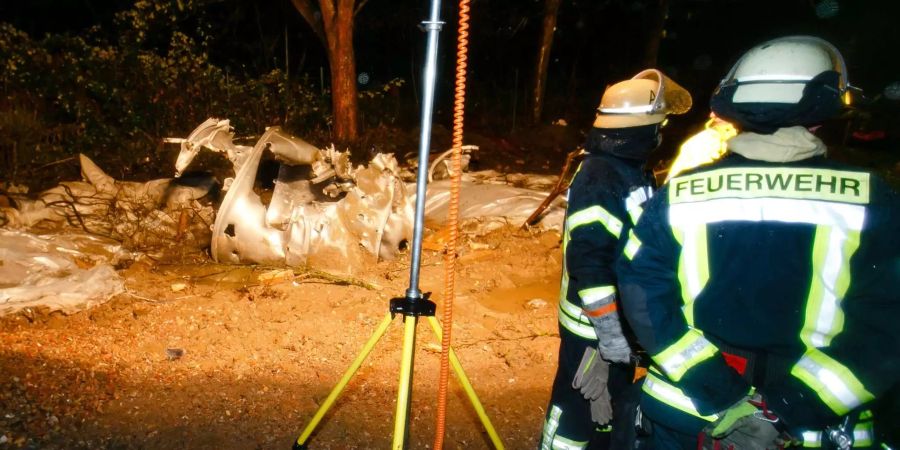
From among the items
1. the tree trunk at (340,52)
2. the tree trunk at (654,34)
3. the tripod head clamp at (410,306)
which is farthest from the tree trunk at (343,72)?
the tripod head clamp at (410,306)

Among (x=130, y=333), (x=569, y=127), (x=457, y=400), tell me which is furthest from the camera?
(x=569, y=127)

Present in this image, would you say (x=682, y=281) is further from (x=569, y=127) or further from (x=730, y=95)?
(x=569, y=127)

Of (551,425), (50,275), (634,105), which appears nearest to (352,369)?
(551,425)

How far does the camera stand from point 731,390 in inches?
61.1

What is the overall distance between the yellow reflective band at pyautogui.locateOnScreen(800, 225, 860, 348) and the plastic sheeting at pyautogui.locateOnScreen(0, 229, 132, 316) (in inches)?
176

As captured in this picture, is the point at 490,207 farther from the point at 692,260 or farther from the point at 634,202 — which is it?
the point at 692,260

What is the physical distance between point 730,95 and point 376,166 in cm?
420

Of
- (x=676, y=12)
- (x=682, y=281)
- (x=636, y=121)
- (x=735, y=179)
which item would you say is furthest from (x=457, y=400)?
(x=676, y=12)

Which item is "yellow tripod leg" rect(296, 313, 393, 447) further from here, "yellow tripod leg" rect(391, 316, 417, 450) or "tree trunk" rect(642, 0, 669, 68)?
"tree trunk" rect(642, 0, 669, 68)

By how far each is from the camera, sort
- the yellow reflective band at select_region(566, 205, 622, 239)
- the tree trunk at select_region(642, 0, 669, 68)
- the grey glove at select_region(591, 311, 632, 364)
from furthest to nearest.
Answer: the tree trunk at select_region(642, 0, 669, 68), the yellow reflective band at select_region(566, 205, 622, 239), the grey glove at select_region(591, 311, 632, 364)

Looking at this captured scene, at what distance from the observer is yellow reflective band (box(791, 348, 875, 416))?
1480 mm

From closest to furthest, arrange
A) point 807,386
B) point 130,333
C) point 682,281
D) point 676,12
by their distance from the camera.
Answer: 1. point 807,386
2. point 682,281
3. point 130,333
4. point 676,12

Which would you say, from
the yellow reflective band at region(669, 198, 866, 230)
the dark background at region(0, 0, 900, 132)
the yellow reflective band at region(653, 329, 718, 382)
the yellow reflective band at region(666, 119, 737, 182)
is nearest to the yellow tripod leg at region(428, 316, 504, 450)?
the yellow reflective band at region(653, 329, 718, 382)

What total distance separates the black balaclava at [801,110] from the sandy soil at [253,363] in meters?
2.17
